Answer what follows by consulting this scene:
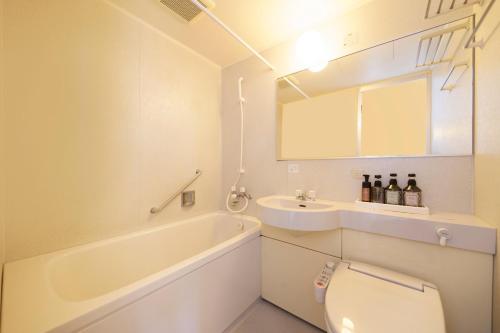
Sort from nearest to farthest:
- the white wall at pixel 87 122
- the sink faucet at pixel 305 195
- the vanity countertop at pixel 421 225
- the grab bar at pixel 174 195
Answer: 1. the vanity countertop at pixel 421 225
2. the white wall at pixel 87 122
3. the sink faucet at pixel 305 195
4. the grab bar at pixel 174 195

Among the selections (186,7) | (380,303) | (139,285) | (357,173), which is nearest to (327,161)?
(357,173)

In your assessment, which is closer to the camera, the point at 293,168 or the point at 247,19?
the point at 247,19

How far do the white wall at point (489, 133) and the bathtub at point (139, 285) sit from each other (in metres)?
1.25

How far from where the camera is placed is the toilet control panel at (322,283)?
96 centimetres

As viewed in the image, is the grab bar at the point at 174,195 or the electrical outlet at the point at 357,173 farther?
the grab bar at the point at 174,195

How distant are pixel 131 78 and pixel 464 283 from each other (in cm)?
227

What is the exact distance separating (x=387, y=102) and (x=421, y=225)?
79 centimetres

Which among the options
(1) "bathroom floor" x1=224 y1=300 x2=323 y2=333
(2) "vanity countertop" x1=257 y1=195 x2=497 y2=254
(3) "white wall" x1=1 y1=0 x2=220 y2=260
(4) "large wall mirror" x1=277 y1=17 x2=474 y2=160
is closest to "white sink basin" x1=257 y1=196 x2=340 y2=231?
(2) "vanity countertop" x1=257 y1=195 x2=497 y2=254

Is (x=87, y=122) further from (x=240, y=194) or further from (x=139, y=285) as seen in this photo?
(x=240, y=194)

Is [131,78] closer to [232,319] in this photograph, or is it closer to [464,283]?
[232,319]

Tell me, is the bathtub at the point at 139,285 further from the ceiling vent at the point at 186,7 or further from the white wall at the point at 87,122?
the ceiling vent at the point at 186,7

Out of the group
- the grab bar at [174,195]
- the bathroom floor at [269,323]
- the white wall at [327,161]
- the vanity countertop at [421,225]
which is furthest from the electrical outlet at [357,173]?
the grab bar at [174,195]

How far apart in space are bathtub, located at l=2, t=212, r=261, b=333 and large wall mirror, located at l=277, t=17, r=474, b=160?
3.11ft

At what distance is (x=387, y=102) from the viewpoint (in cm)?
120
